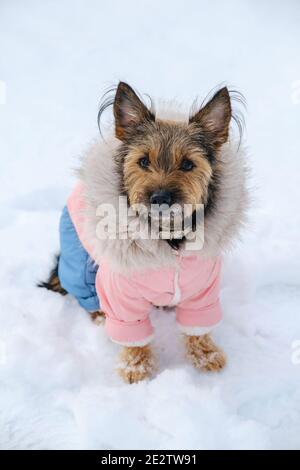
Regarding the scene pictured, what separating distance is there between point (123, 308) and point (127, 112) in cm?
106

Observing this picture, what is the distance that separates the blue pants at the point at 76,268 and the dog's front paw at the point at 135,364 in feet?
1.35

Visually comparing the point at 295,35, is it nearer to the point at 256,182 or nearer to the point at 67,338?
the point at 256,182

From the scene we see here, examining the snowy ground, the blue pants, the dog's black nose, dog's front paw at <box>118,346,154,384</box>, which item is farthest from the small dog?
the snowy ground

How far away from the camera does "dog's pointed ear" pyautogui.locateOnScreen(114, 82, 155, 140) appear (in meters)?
2.37

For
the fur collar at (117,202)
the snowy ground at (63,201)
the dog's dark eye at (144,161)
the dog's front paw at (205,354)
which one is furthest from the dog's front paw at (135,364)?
the dog's dark eye at (144,161)

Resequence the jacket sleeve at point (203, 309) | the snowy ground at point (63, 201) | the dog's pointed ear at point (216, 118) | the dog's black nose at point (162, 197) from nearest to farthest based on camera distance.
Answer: the dog's black nose at point (162, 197)
the dog's pointed ear at point (216, 118)
the snowy ground at point (63, 201)
the jacket sleeve at point (203, 309)

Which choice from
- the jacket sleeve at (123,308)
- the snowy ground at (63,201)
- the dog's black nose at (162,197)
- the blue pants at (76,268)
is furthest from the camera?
the blue pants at (76,268)

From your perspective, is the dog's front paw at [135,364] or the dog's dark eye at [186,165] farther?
the dog's front paw at [135,364]

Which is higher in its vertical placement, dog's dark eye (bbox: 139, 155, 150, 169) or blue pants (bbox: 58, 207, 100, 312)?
dog's dark eye (bbox: 139, 155, 150, 169)

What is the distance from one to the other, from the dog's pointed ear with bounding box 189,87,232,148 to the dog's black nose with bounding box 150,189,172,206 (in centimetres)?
41

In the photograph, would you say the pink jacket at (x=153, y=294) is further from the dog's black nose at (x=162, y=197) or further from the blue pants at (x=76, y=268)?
the dog's black nose at (x=162, y=197)
